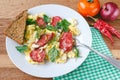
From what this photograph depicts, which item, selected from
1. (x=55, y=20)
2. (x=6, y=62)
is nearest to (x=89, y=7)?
(x=55, y=20)

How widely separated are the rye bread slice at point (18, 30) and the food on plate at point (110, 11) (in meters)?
0.47

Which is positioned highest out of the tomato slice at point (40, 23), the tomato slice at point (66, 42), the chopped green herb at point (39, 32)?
the tomato slice at point (40, 23)

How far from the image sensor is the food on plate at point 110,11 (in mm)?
1554

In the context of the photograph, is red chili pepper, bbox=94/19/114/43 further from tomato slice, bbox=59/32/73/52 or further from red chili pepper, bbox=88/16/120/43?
tomato slice, bbox=59/32/73/52

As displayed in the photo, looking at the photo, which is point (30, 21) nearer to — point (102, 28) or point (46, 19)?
point (46, 19)

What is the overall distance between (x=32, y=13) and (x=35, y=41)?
0.73 feet

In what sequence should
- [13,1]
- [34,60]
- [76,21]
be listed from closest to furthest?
[34,60] < [76,21] < [13,1]

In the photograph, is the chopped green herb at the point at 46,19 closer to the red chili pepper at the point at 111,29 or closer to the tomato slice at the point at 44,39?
the tomato slice at the point at 44,39

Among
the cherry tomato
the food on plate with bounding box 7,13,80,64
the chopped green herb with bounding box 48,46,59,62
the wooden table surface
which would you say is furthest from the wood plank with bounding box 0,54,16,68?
the cherry tomato

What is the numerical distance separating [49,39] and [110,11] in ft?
1.45

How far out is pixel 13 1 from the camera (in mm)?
1679

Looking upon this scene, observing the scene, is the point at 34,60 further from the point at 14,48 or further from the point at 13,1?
the point at 13,1

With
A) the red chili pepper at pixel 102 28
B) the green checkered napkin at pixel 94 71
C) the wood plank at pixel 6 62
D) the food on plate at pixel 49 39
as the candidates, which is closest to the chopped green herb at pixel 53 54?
the food on plate at pixel 49 39

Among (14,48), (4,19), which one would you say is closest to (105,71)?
(14,48)
